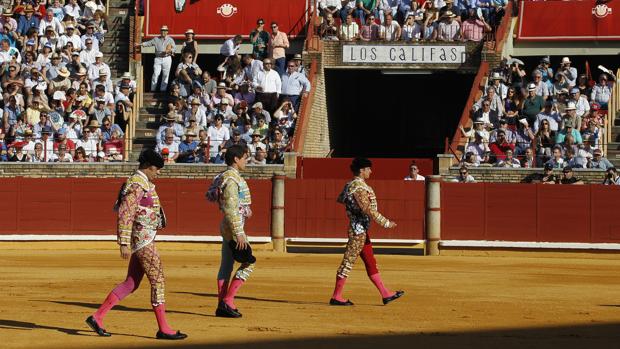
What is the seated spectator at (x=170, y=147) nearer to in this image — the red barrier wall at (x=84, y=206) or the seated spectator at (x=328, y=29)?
the red barrier wall at (x=84, y=206)

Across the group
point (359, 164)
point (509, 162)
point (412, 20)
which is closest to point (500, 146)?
point (509, 162)

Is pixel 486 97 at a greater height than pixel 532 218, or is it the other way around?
pixel 486 97

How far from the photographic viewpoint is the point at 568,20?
1104 inches

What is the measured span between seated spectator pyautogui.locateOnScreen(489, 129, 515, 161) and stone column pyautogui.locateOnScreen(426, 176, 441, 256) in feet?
5.82

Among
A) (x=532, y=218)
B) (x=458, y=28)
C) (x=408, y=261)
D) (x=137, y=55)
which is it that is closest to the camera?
(x=408, y=261)

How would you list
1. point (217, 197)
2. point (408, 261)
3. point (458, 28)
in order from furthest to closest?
point (458, 28), point (408, 261), point (217, 197)

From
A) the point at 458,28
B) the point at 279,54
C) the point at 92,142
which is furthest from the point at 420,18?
the point at 92,142

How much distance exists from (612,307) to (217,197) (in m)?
4.51

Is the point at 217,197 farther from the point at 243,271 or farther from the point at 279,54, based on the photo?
the point at 279,54

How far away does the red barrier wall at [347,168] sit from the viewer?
24.5 m

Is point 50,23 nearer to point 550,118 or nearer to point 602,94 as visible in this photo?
point 550,118

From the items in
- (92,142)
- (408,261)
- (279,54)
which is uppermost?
(279,54)

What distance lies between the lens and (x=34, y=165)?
25266 millimetres

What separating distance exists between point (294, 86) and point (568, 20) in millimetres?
5995
